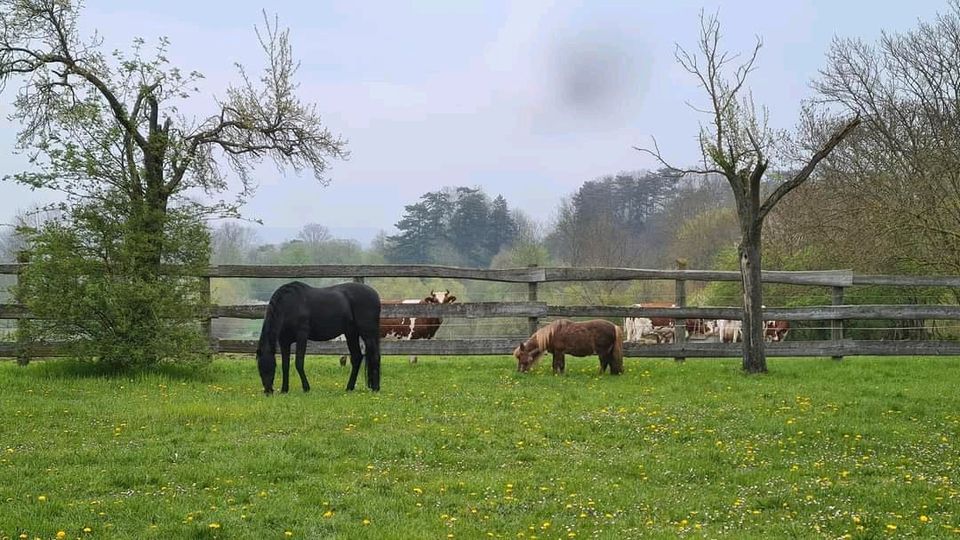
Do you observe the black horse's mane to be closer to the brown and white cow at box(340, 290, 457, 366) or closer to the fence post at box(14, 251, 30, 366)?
the fence post at box(14, 251, 30, 366)

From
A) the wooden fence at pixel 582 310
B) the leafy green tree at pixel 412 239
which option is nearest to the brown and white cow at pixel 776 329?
the wooden fence at pixel 582 310

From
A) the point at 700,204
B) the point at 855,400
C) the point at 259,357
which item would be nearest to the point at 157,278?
the point at 259,357

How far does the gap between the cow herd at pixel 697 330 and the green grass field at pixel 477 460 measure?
10540mm

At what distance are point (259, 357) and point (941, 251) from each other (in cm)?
1558

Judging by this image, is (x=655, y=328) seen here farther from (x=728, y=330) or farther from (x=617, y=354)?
(x=617, y=354)

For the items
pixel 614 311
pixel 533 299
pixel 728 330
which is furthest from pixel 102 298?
pixel 728 330

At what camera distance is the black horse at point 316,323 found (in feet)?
36.8

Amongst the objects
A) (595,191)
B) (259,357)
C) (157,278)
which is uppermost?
(595,191)

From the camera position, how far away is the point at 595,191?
59625 millimetres

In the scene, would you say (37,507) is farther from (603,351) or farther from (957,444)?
(603,351)

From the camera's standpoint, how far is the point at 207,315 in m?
13.8

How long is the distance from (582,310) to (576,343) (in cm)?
179

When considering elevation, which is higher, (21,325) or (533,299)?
(533,299)

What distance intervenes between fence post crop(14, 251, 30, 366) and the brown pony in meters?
7.58
